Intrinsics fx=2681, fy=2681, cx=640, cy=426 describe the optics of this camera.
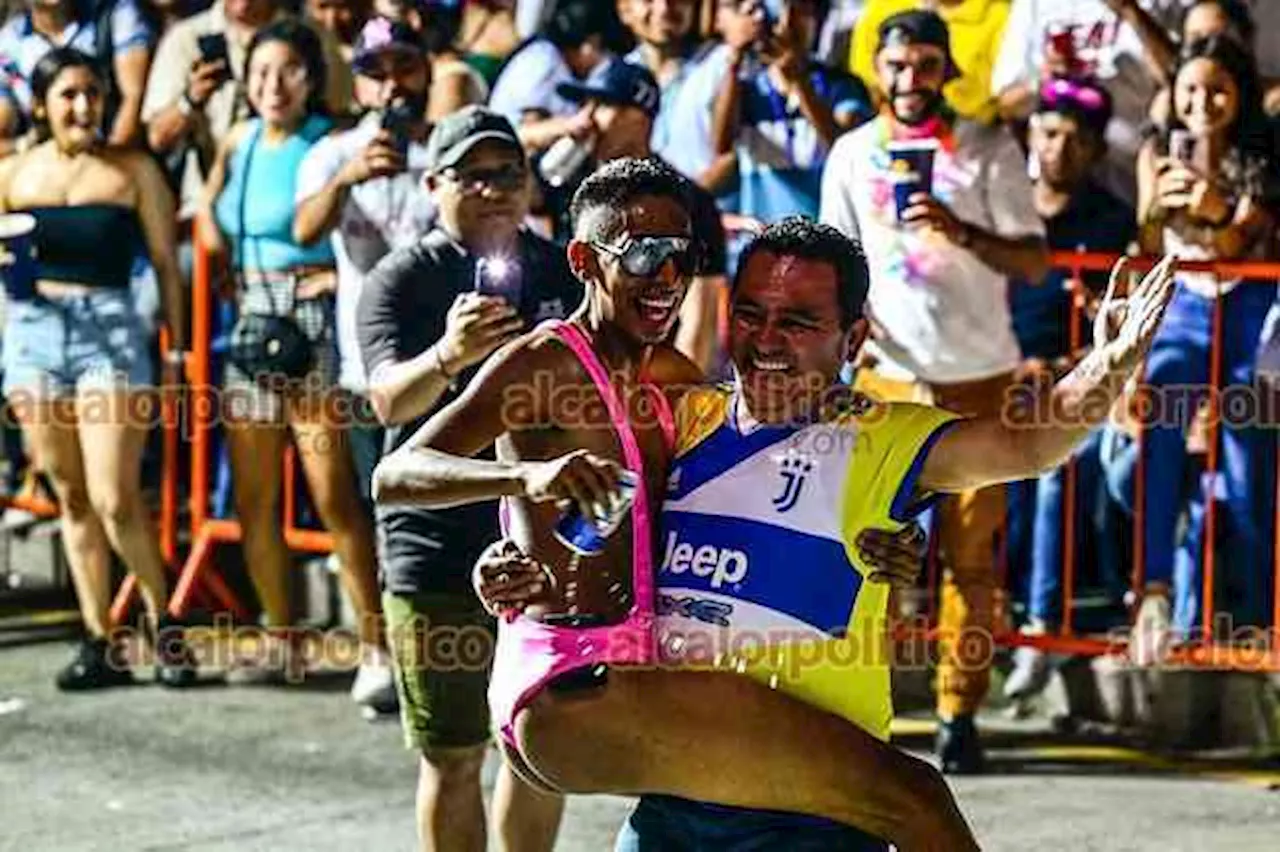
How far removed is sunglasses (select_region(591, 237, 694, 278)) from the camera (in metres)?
4.71

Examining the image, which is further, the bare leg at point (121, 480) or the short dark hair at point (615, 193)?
the bare leg at point (121, 480)

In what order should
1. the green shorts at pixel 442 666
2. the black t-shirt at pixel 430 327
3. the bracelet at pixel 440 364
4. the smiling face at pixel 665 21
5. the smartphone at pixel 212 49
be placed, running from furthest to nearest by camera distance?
the smartphone at pixel 212 49 → the smiling face at pixel 665 21 → the black t-shirt at pixel 430 327 → the green shorts at pixel 442 666 → the bracelet at pixel 440 364

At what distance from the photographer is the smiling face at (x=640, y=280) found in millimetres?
4738

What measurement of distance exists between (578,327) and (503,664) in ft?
2.06

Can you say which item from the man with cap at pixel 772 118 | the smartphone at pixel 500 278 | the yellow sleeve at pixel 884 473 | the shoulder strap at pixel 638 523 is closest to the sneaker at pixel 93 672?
the man with cap at pixel 772 118

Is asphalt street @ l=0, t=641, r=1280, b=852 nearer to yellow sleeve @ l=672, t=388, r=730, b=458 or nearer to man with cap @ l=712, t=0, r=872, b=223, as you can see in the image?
man with cap @ l=712, t=0, r=872, b=223

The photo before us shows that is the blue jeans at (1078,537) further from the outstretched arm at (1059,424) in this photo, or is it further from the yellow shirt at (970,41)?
the outstretched arm at (1059,424)

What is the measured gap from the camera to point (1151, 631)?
816 centimetres

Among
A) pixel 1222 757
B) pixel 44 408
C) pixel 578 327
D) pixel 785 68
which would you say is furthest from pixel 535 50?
pixel 578 327

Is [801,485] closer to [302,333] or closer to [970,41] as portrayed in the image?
[302,333]

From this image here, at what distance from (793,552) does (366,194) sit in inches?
175

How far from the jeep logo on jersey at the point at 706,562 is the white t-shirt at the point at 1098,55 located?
15.8ft

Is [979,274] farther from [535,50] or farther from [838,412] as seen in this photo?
[838,412]

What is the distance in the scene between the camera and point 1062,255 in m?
8.20
